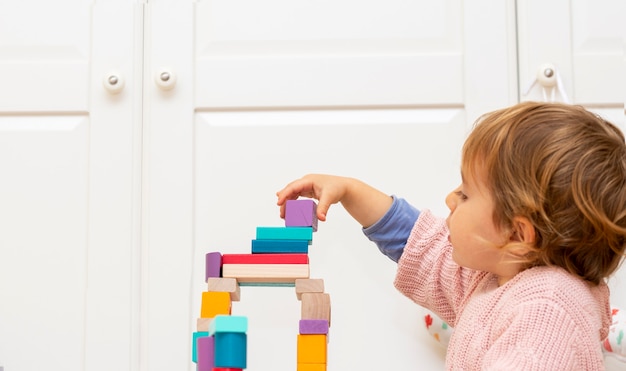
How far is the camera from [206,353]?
0.70m

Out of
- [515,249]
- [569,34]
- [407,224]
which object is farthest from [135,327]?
[569,34]

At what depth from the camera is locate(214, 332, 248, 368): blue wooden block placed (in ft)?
2.18

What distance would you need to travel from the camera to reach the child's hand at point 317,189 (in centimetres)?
94

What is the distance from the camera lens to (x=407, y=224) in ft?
3.31

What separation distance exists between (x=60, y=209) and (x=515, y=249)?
0.75 meters

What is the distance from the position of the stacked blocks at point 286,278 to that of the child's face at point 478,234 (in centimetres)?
15

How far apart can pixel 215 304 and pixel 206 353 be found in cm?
11

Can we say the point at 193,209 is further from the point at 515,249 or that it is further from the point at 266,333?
the point at 515,249

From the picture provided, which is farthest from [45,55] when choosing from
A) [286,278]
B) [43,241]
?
[286,278]

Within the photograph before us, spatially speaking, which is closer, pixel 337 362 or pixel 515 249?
pixel 515 249

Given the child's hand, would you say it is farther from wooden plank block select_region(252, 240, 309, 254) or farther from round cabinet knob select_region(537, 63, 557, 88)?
round cabinet knob select_region(537, 63, 557, 88)

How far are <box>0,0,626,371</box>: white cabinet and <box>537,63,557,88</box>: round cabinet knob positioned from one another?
0.02 metres

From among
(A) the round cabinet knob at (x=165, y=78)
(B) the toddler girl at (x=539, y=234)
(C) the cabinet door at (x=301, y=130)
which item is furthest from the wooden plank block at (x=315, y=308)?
(A) the round cabinet knob at (x=165, y=78)

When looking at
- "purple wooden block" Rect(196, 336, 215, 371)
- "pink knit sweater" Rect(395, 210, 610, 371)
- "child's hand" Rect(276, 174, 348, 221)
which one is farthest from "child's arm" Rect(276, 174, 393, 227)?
"purple wooden block" Rect(196, 336, 215, 371)
